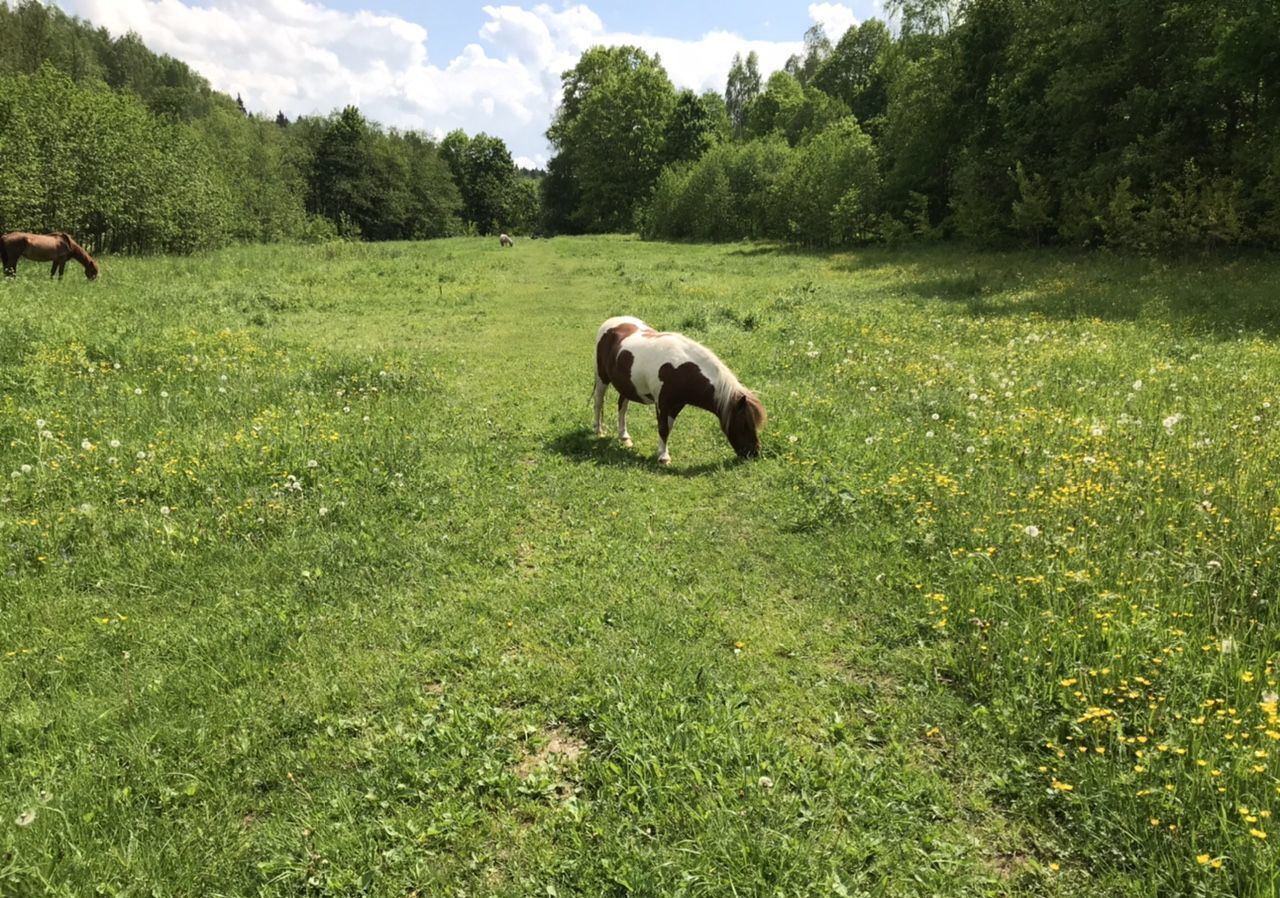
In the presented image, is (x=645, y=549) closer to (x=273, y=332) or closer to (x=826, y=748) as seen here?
(x=826, y=748)

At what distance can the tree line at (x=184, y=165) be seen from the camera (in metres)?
28.3

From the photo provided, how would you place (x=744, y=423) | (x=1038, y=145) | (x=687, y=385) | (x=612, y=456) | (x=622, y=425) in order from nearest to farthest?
(x=744, y=423) → (x=687, y=385) → (x=612, y=456) → (x=622, y=425) → (x=1038, y=145)

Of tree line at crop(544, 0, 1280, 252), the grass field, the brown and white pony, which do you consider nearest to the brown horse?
the grass field

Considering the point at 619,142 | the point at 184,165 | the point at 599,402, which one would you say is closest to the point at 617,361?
the point at 599,402

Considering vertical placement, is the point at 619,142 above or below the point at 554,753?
above

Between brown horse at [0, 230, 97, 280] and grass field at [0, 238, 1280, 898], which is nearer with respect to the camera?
grass field at [0, 238, 1280, 898]

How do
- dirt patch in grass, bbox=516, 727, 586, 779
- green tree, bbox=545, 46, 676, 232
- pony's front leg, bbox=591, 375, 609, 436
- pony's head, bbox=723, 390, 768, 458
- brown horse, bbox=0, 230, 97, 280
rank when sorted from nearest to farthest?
dirt patch in grass, bbox=516, 727, 586, 779
pony's head, bbox=723, 390, 768, 458
pony's front leg, bbox=591, 375, 609, 436
brown horse, bbox=0, 230, 97, 280
green tree, bbox=545, 46, 676, 232

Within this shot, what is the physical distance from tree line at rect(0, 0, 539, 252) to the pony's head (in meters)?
34.0

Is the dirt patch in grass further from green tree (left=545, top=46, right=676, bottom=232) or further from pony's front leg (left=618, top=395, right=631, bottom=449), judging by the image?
green tree (left=545, top=46, right=676, bottom=232)

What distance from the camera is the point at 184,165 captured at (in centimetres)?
3553

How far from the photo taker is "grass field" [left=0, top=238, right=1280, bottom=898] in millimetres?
3230

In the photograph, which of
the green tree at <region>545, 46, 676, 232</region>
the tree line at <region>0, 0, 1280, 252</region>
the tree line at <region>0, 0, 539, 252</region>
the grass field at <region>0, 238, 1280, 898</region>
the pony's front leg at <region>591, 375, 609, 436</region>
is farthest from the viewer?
the green tree at <region>545, 46, 676, 232</region>

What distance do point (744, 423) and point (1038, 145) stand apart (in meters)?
31.4

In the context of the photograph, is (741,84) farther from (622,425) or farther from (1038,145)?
(622,425)
